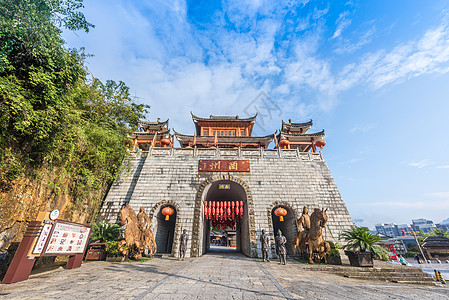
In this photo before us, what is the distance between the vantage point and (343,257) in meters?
8.08

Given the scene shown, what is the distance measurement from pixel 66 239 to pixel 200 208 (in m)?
6.73

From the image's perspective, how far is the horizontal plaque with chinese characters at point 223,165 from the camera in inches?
500

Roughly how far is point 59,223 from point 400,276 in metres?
11.8

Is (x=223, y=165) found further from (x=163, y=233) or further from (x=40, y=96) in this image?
(x=40, y=96)

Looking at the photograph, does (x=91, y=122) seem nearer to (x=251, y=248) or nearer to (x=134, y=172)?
(x=134, y=172)

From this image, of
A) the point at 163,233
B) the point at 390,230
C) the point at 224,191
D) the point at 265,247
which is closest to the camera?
the point at 265,247

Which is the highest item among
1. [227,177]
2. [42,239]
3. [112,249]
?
[227,177]

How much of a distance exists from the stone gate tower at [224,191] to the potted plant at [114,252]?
2799 mm

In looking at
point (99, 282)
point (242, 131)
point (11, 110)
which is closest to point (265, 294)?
point (99, 282)

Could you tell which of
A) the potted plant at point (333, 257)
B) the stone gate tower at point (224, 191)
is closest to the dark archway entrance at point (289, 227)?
the stone gate tower at point (224, 191)

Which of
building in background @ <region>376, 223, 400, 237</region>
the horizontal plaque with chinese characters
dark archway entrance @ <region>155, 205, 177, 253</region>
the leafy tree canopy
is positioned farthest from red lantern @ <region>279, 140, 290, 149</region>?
building in background @ <region>376, 223, 400, 237</region>

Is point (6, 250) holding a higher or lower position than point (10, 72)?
lower

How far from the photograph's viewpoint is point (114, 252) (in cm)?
792

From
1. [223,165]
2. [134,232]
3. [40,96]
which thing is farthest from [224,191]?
[40,96]
